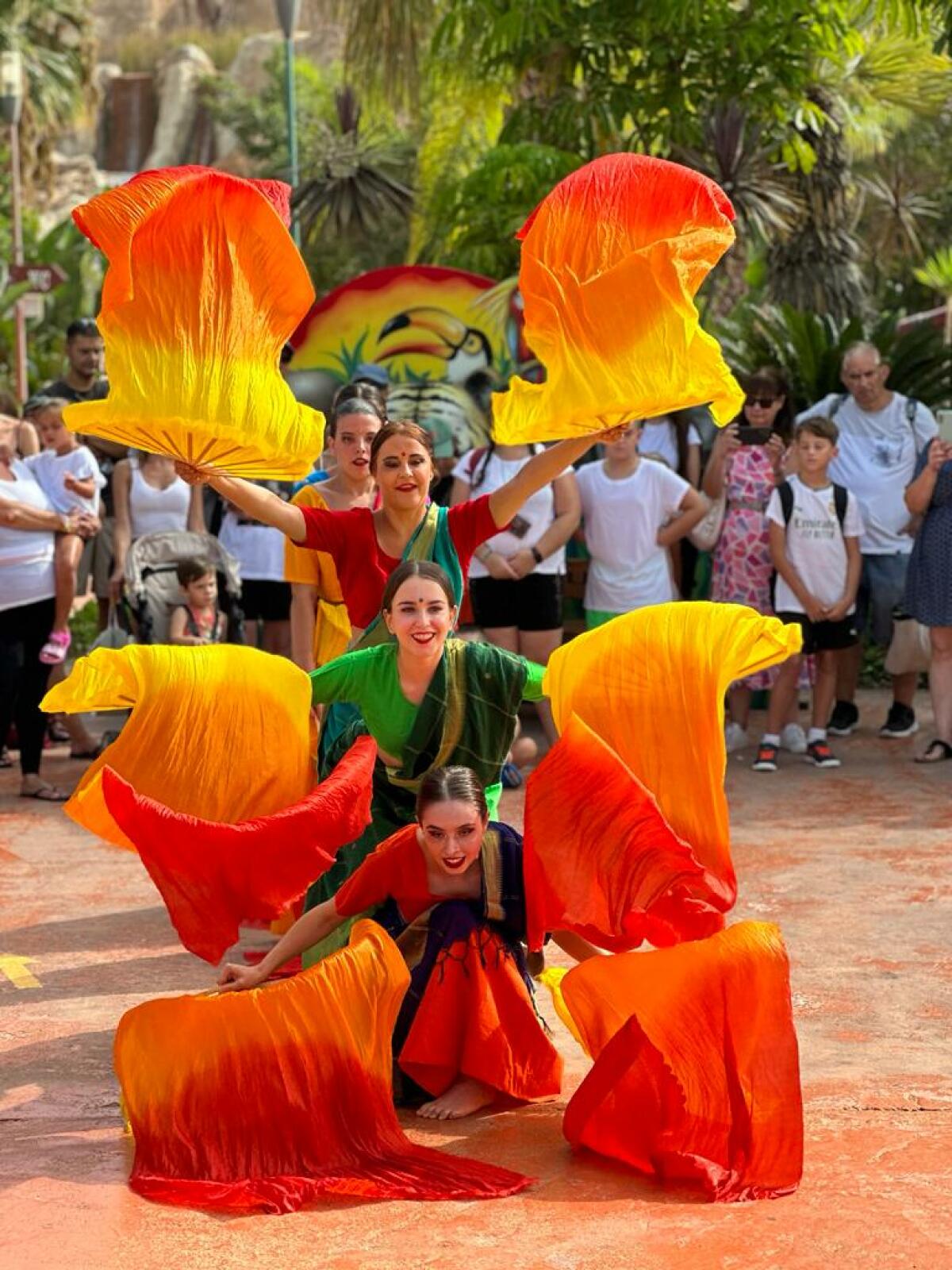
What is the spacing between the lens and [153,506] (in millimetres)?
8875

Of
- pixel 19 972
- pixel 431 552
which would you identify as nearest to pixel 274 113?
pixel 19 972

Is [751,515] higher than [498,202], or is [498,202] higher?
[498,202]

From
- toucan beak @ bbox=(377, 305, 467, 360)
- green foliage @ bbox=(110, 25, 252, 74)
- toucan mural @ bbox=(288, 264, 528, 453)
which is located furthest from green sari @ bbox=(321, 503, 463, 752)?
green foliage @ bbox=(110, 25, 252, 74)

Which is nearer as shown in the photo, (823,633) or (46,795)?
(46,795)

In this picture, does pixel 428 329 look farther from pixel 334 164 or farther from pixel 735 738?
pixel 334 164

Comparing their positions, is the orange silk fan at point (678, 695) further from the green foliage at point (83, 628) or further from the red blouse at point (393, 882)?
the green foliage at point (83, 628)

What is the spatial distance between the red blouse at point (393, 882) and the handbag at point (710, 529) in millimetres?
4582

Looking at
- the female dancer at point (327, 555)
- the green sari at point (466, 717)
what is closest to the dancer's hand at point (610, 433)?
the green sari at point (466, 717)

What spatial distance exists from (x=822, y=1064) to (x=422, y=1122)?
3.36 ft

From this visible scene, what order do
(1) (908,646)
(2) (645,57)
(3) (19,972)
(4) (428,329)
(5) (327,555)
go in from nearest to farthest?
(3) (19,972)
(5) (327,555)
(1) (908,646)
(4) (428,329)
(2) (645,57)

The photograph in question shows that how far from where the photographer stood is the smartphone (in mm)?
8898

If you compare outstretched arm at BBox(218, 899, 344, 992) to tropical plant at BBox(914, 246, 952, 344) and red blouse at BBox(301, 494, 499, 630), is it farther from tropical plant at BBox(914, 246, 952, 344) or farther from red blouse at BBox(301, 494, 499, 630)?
tropical plant at BBox(914, 246, 952, 344)

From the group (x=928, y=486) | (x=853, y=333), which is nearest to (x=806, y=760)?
(x=928, y=486)

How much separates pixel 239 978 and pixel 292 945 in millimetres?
155
